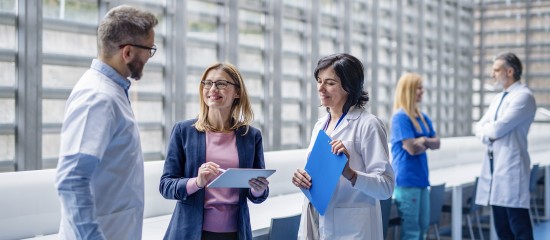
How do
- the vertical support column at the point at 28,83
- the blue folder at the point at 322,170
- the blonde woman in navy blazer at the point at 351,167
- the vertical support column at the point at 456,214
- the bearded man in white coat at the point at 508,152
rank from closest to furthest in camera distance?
the blue folder at the point at 322,170 < the blonde woman in navy blazer at the point at 351,167 < the vertical support column at the point at 28,83 < the bearded man in white coat at the point at 508,152 < the vertical support column at the point at 456,214

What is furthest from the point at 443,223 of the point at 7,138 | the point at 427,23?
the point at 7,138

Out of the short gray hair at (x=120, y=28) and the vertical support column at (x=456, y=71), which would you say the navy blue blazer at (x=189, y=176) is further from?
A: the vertical support column at (x=456, y=71)

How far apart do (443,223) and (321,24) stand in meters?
3.27

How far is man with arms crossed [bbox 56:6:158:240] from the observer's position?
1937 mm

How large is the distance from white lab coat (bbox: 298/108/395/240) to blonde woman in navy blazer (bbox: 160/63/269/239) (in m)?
0.35

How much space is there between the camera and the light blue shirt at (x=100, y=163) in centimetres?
193

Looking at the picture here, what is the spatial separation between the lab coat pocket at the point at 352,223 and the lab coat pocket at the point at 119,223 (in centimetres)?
99

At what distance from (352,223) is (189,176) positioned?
76 cm

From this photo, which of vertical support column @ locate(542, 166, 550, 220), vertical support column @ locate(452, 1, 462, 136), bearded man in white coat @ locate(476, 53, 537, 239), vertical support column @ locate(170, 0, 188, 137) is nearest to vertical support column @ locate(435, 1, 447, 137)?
vertical support column @ locate(452, 1, 462, 136)

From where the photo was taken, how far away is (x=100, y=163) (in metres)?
2.09

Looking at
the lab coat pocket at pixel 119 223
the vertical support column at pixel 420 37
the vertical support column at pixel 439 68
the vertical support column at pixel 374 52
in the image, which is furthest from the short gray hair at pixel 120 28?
the vertical support column at pixel 439 68

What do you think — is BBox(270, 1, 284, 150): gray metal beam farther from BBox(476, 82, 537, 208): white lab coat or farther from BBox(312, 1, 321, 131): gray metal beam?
BBox(476, 82, 537, 208): white lab coat

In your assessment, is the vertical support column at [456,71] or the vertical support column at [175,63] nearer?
the vertical support column at [175,63]

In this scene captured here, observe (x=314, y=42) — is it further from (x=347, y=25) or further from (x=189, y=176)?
(x=189, y=176)
